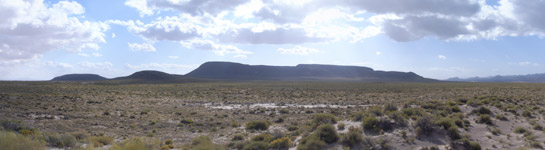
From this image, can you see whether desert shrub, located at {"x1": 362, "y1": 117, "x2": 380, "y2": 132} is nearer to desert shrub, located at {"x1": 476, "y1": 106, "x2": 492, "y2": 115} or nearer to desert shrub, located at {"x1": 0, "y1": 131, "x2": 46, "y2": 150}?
desert shrub, located at {"x1": 476, "y1": 106, "x2": 492, "y2": 115}

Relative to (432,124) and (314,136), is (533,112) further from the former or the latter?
(314,136)

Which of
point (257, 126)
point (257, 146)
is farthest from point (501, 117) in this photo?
point (257, 146)

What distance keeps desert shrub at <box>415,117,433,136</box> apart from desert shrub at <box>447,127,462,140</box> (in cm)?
72

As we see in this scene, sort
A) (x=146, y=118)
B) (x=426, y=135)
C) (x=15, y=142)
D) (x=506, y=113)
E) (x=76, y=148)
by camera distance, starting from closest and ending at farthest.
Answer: (x=15, y=142) < (x=76, y=148) < (x=426, y=135) < (x=506, y=113) < (x=146, y=118)

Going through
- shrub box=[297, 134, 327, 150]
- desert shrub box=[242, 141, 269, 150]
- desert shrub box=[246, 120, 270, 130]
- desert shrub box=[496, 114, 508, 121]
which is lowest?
desert shrub box=[246, 120, 270, 130]

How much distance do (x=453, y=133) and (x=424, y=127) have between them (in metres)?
1.17

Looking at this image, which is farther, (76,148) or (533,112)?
(533,112)

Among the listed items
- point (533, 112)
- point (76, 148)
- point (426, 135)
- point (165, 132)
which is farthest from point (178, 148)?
point (533, 112)

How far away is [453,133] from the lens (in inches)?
495

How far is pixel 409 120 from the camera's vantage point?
14.3m

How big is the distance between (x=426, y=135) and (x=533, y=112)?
11251mm

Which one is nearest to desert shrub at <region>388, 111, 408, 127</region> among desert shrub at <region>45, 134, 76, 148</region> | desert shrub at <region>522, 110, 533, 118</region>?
desert shrub at <region>522, 110, 533, 118</region>

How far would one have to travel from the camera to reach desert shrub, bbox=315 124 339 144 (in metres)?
11.8

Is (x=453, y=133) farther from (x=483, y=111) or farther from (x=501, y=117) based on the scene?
(x=483, y=111)
